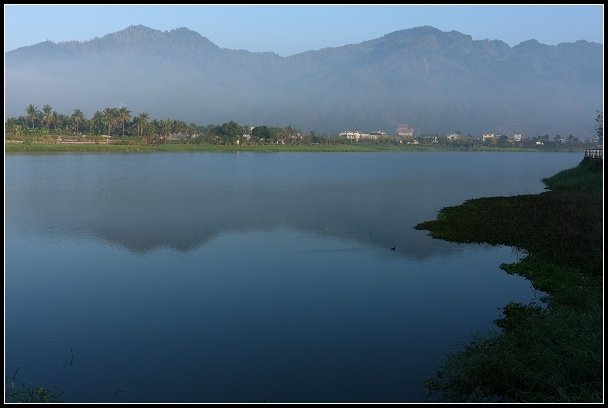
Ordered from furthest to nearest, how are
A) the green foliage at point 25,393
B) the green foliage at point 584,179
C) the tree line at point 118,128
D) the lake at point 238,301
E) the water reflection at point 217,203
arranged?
the tree line at point 118,128
the green foliage at point 584,179
the water reflection at point 217,203
the lake at point 238,301
the green foliage at point 25,393

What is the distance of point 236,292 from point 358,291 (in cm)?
419

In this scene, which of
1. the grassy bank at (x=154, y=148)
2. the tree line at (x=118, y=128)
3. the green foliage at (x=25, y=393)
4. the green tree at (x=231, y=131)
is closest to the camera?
the green foliage at (x=25, y=393)

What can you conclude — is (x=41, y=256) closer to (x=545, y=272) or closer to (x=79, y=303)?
(x=79, y=303)

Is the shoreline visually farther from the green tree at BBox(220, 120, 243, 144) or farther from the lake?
the lake

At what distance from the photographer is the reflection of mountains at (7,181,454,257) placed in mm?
27828

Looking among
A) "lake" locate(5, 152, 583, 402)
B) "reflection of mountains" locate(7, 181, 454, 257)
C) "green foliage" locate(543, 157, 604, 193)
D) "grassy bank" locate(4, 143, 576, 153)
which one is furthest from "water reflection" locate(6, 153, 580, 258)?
"grassy bank" locate(4, 143, 576, 153)

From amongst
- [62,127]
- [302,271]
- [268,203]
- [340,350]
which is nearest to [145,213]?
[268,203]

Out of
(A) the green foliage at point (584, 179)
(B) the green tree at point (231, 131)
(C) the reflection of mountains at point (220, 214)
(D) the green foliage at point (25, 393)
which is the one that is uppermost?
(B) the green tree at point (231, 131)

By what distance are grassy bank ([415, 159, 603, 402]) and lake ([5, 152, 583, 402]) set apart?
809 millimetres

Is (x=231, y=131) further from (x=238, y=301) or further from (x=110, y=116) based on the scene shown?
(x=238, y=301)

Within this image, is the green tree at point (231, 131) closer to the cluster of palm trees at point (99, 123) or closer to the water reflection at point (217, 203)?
the cluster of palm trees at point (99, 123)

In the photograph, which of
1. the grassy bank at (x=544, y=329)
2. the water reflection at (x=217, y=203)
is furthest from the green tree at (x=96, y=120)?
the grassy bank at (x=544, y=329)

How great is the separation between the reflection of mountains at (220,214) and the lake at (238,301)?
195 mm

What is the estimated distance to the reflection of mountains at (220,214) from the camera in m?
27.8
